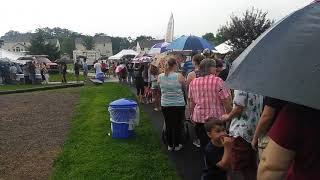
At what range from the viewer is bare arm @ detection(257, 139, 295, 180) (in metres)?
2.14

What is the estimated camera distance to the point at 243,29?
3183 cm

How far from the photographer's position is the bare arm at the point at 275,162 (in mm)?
2141

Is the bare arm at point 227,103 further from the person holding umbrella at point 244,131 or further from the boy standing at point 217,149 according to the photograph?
the boy standing at point 217,149

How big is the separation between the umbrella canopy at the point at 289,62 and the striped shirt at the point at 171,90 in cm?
528

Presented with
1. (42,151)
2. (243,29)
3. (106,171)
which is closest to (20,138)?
(42,151)

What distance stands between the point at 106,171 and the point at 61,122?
5.85m

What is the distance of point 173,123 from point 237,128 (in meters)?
3.11

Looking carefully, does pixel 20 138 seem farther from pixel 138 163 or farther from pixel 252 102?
pixel 252 102

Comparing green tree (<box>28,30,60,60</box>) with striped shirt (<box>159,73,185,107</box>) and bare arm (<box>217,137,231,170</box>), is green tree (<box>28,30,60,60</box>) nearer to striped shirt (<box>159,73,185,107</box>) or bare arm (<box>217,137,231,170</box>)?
striped shirt (<box>159,73,185,107</box>)

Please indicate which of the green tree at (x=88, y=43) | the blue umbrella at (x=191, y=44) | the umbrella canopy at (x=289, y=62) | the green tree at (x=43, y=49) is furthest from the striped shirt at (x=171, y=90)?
the green tree at (x=88, y=43)

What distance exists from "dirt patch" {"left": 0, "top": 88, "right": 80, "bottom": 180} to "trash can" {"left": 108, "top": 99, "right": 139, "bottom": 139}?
48.9 inches

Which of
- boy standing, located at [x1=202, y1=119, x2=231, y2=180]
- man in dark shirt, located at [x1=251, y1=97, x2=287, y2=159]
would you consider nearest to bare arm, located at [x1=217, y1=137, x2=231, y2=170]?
boy standing, located at [x1=202, y1=119, x2=231, y2=180]

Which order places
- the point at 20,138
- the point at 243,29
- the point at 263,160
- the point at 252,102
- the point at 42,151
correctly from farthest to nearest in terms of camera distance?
the point at 243,29 < the point at 20,138 < the point at 42,151 < the point at 252,102 < the point at 263,160

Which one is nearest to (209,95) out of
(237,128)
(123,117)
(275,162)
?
(237,128)
